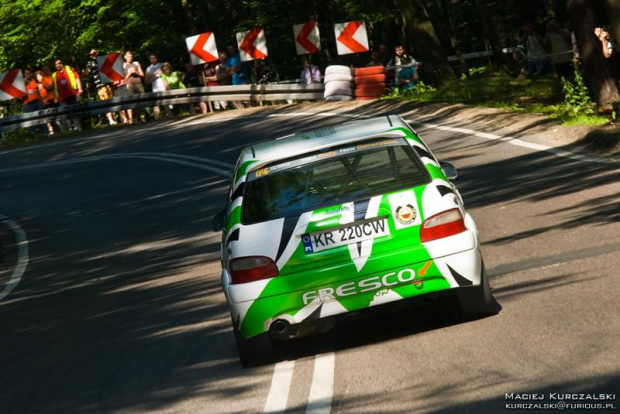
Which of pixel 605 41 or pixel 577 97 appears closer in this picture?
pixel 605 41

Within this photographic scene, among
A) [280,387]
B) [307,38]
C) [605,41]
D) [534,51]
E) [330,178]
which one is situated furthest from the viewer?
[307,38]

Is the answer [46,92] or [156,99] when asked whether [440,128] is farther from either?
[46,92]

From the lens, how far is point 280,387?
25.7 feet

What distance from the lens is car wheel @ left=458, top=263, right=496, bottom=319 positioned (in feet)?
27.5

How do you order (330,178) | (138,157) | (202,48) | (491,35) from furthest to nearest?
1. (491,35)
2. (202,48)
3. (138,157)
4. (330,178)

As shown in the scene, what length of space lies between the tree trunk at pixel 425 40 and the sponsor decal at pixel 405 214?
2266cm

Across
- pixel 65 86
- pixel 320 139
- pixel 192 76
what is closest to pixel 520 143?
pixel 320 139

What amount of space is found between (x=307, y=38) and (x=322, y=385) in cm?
2594

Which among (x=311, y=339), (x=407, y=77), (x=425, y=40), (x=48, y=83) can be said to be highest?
(x=311, y=339)

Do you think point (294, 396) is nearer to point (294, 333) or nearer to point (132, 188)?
point (294, 333)

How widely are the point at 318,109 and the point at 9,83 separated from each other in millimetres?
10687

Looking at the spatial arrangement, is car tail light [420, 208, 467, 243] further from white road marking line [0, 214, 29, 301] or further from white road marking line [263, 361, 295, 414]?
white road marking line [0, 214, 29, 301]

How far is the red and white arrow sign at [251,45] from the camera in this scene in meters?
33.1

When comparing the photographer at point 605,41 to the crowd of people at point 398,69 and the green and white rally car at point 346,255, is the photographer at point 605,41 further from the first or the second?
the green and white rally car at point 346,255
